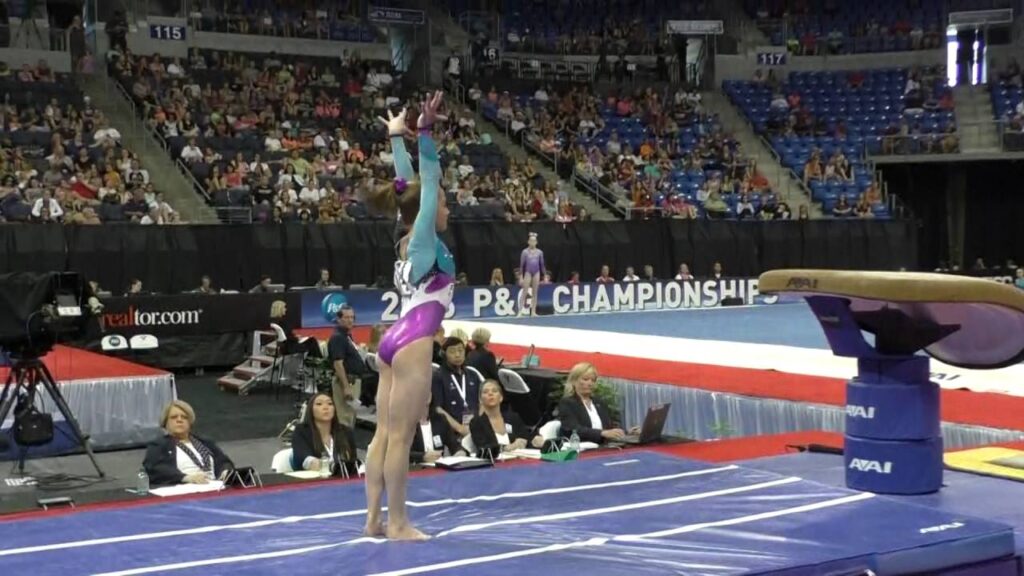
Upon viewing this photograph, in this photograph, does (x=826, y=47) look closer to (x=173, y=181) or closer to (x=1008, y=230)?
(x=1008, y=230)

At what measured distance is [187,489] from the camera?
19.9ft

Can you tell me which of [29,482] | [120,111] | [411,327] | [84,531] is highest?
[120,111]

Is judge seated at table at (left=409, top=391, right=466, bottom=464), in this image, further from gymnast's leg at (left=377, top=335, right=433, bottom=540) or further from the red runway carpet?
the red runway carpet

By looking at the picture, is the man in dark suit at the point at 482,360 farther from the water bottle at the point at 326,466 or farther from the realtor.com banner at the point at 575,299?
the realtor.com banner at the point at 575,299

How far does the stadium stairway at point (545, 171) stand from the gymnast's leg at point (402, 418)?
18.4 metres

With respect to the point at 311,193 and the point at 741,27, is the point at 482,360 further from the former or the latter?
the point at 741,27

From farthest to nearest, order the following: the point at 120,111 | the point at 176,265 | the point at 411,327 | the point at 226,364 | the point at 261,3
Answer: the point at 261,3 < the point at 120,111 < the point at 176,265 < the point at 226,364 < the point at 411,327

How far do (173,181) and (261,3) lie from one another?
8.41 meters

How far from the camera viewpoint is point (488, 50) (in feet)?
89.2

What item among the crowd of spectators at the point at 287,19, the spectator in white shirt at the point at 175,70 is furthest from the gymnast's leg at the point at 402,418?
the crowd of spectators at the point at 287,19

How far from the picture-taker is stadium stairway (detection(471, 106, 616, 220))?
2306 cm

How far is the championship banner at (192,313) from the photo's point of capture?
1440 centimetres

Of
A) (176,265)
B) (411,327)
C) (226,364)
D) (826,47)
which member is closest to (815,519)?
(411,327)

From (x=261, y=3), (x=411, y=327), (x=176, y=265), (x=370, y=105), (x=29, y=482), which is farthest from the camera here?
(x=261, y=3)
